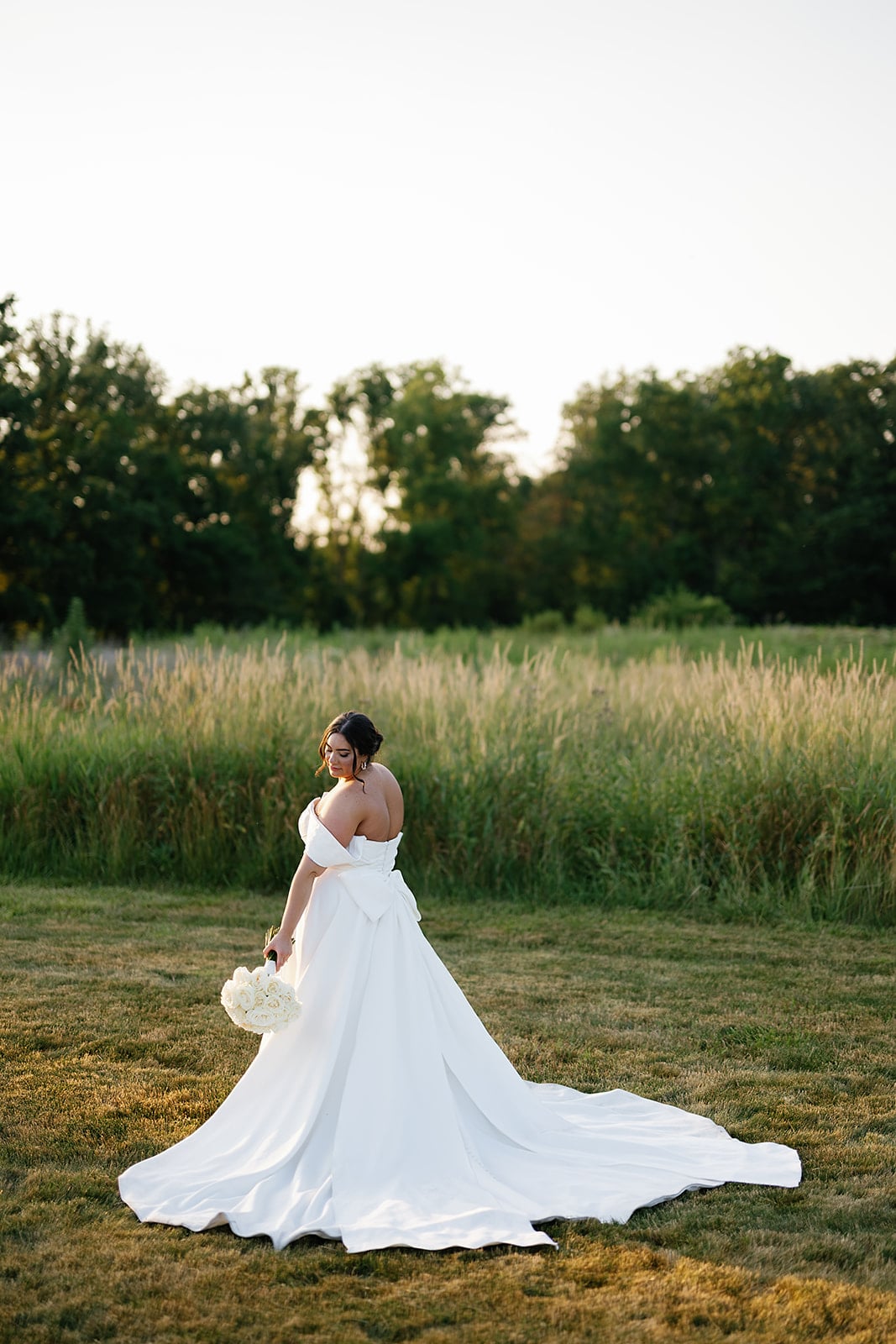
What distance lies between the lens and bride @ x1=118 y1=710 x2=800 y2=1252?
3658 mm

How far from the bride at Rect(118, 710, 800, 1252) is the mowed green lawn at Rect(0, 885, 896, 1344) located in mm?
109

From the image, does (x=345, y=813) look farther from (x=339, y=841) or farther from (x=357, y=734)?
(x=357, y=734)

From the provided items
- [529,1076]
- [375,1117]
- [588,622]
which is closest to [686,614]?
[588,622]

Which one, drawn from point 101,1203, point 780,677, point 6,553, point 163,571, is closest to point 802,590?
point 163,571

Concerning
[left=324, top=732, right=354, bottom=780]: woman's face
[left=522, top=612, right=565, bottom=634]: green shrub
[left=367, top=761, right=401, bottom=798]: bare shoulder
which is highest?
[left=522, top=612, right=565, bottom=634]: green shrub

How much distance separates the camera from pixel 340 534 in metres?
39.1

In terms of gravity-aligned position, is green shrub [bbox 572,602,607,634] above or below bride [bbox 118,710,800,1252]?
above

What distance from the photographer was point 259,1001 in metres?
3.77

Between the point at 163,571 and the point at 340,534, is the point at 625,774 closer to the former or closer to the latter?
the point at 163,571

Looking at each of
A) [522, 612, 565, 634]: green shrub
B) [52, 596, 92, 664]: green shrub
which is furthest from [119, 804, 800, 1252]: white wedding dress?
[522, 612, 565, 634]: green shrub

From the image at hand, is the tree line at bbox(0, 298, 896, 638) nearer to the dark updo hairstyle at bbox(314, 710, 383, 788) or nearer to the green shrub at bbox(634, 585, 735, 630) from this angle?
the green shrub at bbox(634, 585, 735, 630)

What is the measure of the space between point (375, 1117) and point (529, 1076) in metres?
1.40

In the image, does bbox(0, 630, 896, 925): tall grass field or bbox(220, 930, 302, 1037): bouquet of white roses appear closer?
bbox(220, 930, 302, 1037): bouquet of white roses

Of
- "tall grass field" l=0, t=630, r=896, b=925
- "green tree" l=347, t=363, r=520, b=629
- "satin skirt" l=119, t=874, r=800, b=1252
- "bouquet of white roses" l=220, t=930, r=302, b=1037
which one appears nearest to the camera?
"satin skirt" l=119, t=874, r=800, b=1252
